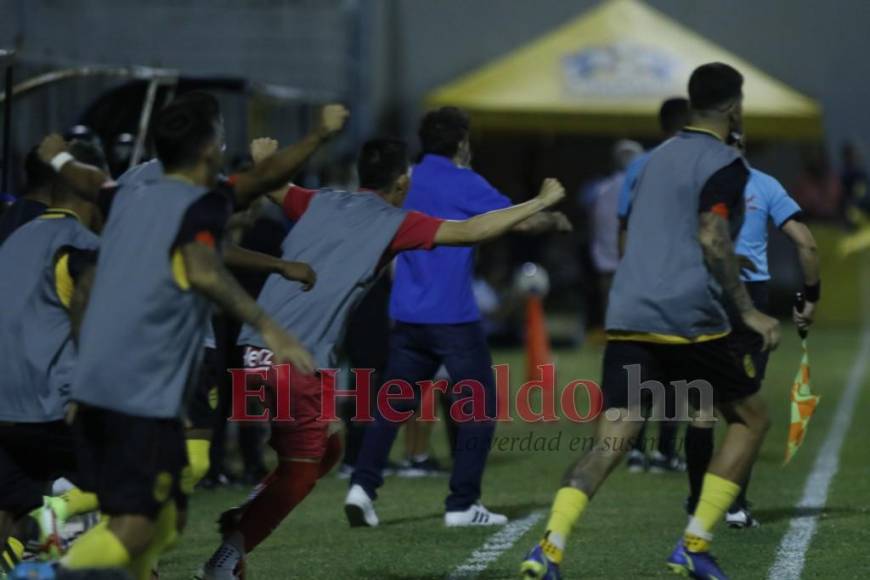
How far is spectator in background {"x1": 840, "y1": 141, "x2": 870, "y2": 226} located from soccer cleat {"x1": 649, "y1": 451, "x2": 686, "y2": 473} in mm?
14504

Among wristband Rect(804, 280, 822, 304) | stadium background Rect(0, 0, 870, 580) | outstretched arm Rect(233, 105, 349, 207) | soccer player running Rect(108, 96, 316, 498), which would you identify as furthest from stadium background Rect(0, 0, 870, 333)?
outstretched arm Rect(233, 105, 349, 207)

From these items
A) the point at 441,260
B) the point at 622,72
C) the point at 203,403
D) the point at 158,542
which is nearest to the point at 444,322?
the point at 441,260

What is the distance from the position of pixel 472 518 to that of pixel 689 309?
291 cm

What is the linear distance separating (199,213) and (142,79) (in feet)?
20.6

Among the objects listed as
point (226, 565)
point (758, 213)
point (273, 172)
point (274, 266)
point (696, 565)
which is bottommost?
point (226, 565)

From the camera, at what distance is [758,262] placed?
9977 mm

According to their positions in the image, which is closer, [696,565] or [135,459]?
[135,459]

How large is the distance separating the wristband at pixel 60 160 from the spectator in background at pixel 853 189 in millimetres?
20479

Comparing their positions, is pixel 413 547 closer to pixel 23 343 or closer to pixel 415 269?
pixel 415 269

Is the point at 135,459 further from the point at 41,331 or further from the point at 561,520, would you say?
the point at 561,520

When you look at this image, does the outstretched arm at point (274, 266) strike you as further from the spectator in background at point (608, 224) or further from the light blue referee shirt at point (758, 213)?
the spectator in background at point (608, 224)

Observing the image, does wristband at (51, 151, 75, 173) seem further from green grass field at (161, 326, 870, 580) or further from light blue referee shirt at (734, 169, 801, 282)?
light blue referee shirt at (734, 169, 801, 282)

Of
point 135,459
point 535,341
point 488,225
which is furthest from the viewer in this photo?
point 535,341

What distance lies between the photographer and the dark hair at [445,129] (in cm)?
1059
